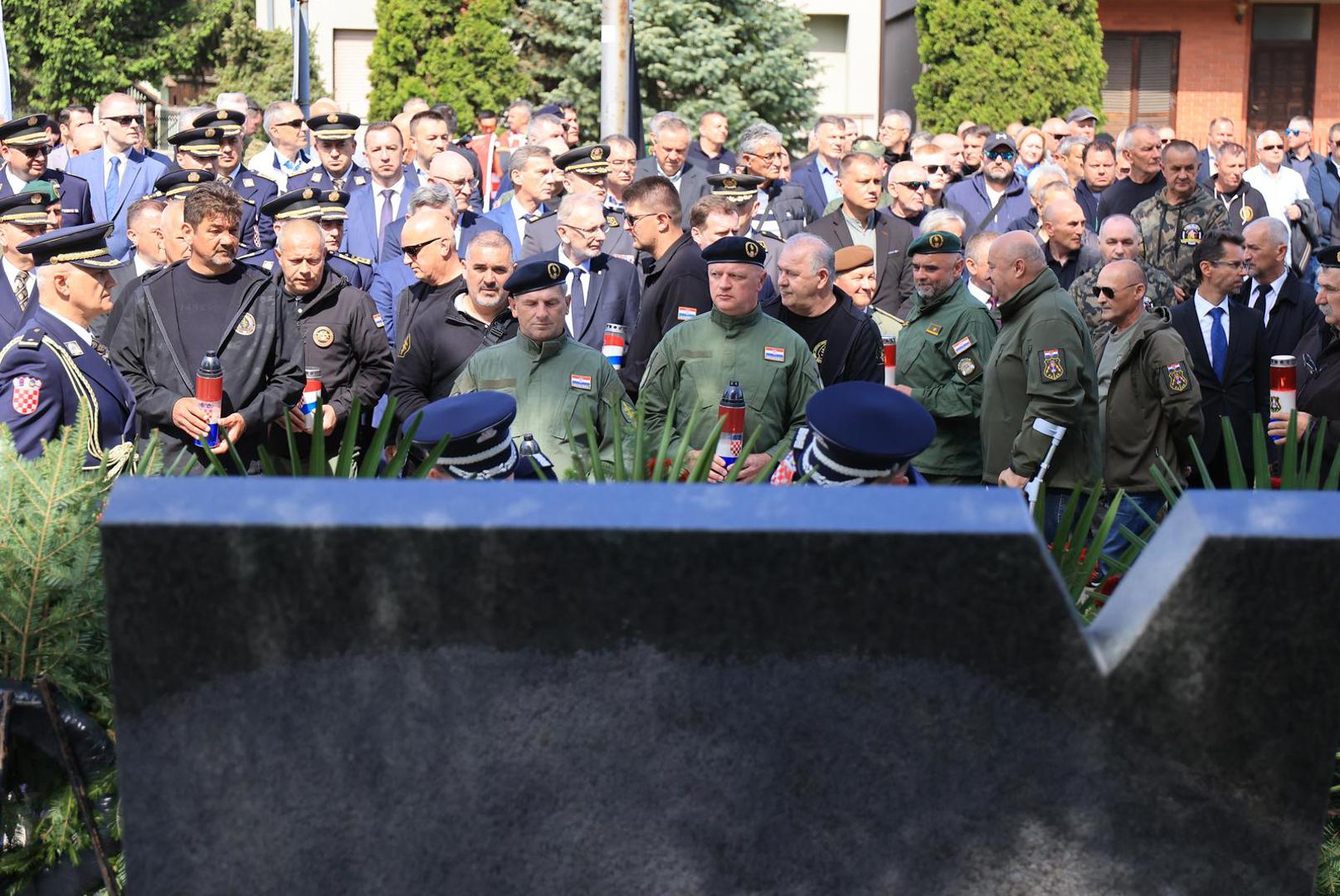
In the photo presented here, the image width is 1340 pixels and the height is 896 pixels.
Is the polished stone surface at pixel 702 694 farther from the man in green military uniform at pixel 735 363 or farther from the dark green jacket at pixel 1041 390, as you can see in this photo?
the dark green jacket at pixel 1041 390

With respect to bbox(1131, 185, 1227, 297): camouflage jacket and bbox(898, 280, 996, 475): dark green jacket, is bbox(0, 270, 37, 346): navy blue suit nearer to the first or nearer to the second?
bbox(898, 280, 996, 475): dark green jacket

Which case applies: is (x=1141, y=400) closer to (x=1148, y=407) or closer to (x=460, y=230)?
(x=1148, y=407)

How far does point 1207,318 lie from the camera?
8.34m

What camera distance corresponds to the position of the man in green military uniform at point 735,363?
627 cm

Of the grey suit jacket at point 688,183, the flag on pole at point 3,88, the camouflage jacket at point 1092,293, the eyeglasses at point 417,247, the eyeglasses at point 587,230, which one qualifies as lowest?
the camouflage jacket at point 1092,293

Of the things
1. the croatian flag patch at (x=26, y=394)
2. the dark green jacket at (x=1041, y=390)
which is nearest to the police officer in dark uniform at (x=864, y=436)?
the dark green jacket at (x=1041, y=390)

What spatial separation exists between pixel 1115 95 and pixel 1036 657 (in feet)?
94.0

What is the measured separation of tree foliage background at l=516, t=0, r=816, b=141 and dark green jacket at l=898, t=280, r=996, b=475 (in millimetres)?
16206

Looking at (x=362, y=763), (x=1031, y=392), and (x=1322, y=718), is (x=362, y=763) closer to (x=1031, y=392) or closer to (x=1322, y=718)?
(x=1322, y=718)

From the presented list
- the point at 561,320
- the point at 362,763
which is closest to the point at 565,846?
the point at 362,763

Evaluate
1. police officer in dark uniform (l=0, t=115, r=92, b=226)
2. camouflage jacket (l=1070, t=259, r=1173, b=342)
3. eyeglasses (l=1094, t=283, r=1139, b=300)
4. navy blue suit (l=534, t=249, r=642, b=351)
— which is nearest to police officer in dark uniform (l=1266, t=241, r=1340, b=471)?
camouflage jacket (l=1070, t=259, r=1173, b=342)

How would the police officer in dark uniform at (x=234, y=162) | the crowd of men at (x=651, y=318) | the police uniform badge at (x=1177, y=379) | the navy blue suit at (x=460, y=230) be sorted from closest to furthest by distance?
the crowd of men at (x=651, y=318) → the police uniform badge at (x=1177, y=379) → the navy blue suit at (x=460, y=230) → the police officer in dark uniform at (x=234, y=162)

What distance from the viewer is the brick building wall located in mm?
28797

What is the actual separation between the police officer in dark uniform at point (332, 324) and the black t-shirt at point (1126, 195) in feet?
19.6
